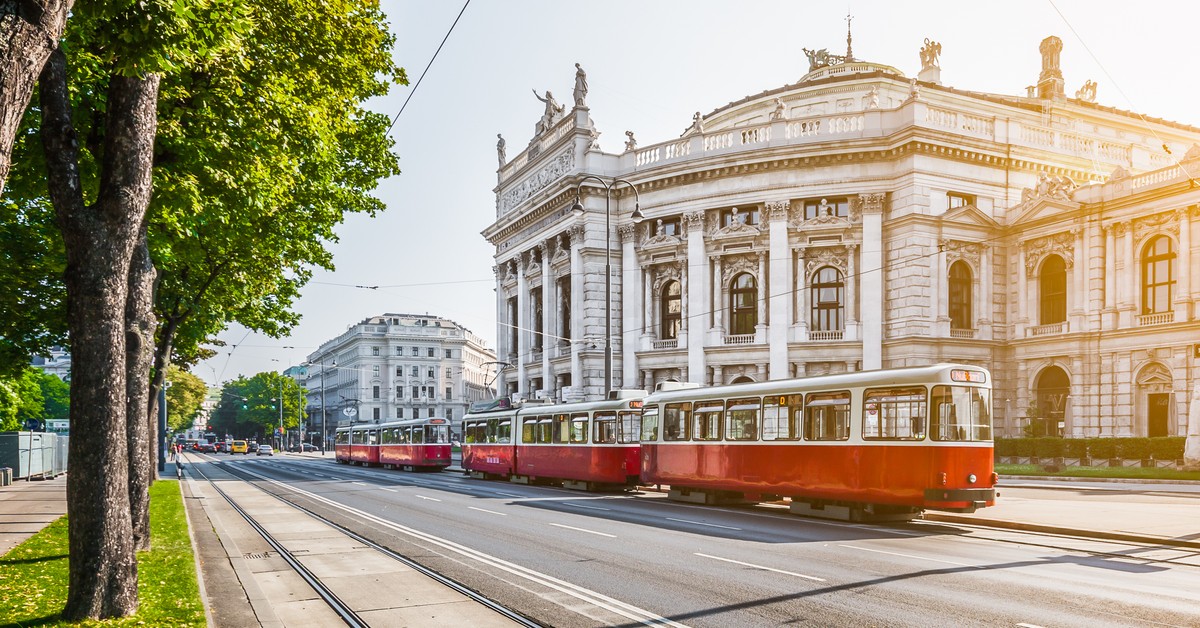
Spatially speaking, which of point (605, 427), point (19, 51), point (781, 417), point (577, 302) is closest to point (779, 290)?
point (577, 302)

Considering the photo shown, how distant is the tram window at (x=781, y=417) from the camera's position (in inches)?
850

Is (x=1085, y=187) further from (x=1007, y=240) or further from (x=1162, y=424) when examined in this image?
(x=1162, y=424)

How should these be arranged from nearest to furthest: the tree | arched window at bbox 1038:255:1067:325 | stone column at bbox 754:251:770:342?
1. arched window at bbox 1038:255:1067:325
2. stone column at bbox 754:251:770:342
3. the tree

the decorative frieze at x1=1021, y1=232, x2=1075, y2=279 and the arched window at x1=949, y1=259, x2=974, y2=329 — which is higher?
the decorative frieze at x1=1021, y1=232, x2=1075, y2=279

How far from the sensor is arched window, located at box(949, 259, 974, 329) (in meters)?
45.2

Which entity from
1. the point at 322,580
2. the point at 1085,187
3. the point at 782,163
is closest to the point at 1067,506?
the point at 322,580

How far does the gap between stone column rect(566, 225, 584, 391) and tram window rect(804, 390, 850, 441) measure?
1333 inches

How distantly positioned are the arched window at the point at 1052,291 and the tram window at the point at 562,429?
24.5 metres

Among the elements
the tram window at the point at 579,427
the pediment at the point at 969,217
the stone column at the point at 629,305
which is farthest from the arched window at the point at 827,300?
the tram window at the point at 579,427

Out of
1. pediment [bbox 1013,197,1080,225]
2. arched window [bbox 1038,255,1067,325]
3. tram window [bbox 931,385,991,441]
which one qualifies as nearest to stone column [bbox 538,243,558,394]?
pediment [bbox 1013,197,1080,225]

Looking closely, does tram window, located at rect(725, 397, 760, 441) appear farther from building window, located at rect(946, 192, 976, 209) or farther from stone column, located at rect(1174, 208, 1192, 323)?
building window, located at rect(946, 192, 976, 209)

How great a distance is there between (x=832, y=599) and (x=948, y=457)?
28.1 feet

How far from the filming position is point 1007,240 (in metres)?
45.5

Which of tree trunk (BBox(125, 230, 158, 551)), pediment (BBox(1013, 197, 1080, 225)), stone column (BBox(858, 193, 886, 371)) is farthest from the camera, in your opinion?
stone column (BBox(858, 193, 886, 371))
